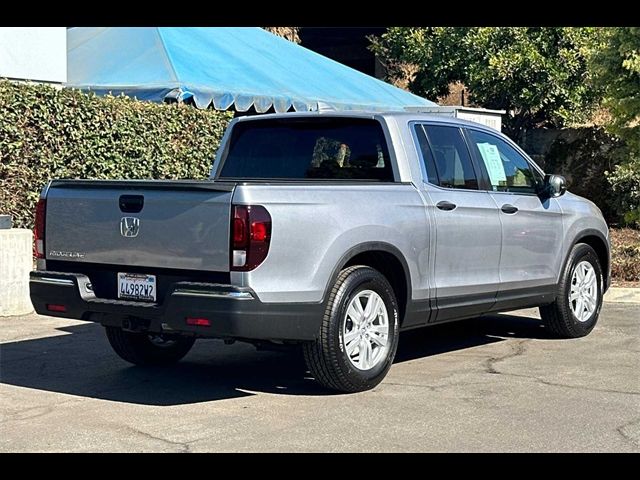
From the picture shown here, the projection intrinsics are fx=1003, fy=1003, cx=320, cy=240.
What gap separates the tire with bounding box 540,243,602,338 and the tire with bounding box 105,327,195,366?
3211 millimetres

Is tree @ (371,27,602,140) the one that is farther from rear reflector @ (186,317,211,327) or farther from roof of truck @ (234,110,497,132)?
rear reflector @ (186,317,211,327)

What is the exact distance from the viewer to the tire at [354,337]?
648 cm

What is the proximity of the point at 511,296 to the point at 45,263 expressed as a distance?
145 inches

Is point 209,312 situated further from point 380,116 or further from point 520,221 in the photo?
point 520,221

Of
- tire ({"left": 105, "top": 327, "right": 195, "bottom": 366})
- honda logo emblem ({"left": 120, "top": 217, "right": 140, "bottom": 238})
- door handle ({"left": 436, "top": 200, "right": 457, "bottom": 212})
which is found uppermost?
door handle ({"left": 436, "top": 200, "right": 457, "bottom": 212})

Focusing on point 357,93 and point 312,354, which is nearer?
point 312,354

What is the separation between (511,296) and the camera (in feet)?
26.8

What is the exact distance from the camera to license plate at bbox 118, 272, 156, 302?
21.2 feet

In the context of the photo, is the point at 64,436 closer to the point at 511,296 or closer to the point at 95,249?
the point at 95,249

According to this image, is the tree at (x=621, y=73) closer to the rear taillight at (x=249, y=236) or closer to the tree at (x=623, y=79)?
the tree at (x=623, y=79)

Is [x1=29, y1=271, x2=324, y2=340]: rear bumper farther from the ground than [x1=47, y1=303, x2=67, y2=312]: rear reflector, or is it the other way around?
[x1=29, y1=271, x2=324, y2=340]: rear bumper

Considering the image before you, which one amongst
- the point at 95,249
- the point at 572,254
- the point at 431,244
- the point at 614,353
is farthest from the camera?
the point at 572,254

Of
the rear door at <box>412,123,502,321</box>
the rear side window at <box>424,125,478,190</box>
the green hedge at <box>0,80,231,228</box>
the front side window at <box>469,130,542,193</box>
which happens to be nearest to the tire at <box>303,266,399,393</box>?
the rear door at <box>412,123,502,321</box>
